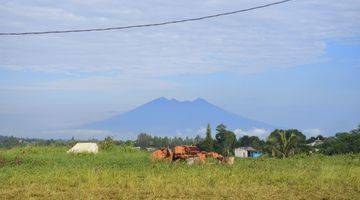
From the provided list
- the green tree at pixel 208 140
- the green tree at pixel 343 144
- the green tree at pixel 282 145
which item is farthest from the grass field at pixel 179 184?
the green tree at pixel 208 140

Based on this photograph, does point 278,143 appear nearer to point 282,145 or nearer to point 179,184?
point 282,145

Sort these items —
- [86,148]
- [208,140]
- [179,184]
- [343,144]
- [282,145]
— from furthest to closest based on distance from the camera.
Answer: [208,140] → [343,144] → [282,145] → [86,148] → [179,184]

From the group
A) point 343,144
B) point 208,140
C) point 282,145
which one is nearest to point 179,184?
point 282,145

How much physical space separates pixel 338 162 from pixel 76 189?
1163cm

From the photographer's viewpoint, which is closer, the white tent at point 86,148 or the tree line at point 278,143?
the white tent at point 86,148

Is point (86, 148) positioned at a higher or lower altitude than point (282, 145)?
lower

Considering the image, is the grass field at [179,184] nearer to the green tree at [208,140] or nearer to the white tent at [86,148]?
the white tent at [86,148]

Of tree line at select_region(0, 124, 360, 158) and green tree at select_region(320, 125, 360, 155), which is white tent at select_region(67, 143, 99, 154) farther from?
green tree at select_region(320, 125, 360, 155)

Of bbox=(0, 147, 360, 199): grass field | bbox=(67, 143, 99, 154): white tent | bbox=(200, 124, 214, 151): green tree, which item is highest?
bbox=(200, 124, 214, 151): green tree

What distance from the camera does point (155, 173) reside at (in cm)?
1574

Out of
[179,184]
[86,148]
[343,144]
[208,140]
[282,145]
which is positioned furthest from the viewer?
[208,140]

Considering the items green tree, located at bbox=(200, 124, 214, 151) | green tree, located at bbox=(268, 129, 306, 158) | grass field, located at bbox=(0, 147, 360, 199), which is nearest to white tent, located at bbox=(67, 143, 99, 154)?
green tree, located at bbox=(268, 129, 306, 158)

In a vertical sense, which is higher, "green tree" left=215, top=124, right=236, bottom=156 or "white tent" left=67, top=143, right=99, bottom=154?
"green tree" left=215, top=124, right=236, bottom=156

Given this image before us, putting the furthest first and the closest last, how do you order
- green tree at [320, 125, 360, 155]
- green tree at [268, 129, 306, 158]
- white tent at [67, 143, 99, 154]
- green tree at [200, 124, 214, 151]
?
1. green tree at [200, 124, 214, 151]
2. green tree at [320, 125, 360, 155]
3. green tree at [268, 129, 306, 158]
4. white tent at [67, 143, 99, 154]
